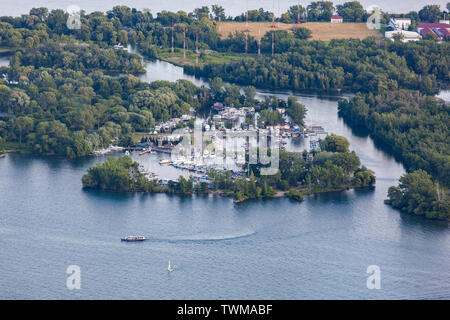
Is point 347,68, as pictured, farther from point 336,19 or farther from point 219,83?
point 336,19

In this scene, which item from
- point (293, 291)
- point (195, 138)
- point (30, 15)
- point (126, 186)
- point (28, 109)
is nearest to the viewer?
point (293, 291)

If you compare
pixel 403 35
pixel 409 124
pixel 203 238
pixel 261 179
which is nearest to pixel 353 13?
pixel 403 35

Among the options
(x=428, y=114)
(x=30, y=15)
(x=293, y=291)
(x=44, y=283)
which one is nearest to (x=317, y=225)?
(x=293, y=291)

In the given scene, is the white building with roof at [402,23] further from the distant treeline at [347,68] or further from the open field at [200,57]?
the open field at [200,57]

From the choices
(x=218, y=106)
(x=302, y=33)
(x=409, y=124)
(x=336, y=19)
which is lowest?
(x=409, y=124)

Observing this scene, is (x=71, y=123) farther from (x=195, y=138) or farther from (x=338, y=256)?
(x=338, y=256)

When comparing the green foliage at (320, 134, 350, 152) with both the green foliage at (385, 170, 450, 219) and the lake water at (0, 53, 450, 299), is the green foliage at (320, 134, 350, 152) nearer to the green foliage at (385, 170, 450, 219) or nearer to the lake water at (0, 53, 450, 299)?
the lake water at (0, 53, 450, 299)

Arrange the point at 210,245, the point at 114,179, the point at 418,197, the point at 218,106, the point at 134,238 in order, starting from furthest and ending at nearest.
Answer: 1. the point at 218,106
2. the point at 114,179
3. the point at 418,197
4. the point at 134,238
5. the point at 210,245

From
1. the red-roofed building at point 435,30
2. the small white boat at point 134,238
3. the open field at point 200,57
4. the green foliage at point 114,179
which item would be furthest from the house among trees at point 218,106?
the red-roofed building at point 435,30
